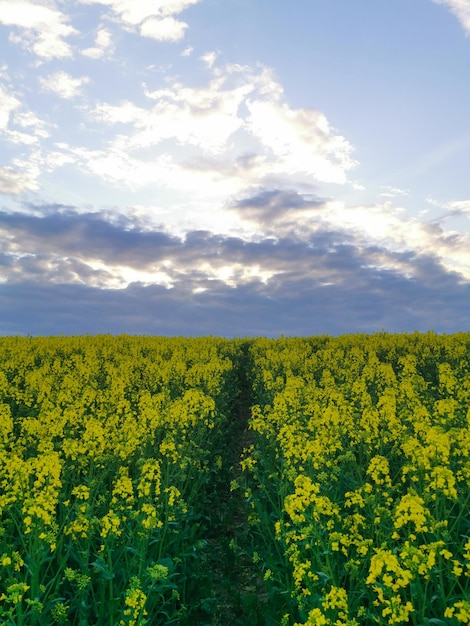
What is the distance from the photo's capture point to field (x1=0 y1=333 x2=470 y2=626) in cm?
618

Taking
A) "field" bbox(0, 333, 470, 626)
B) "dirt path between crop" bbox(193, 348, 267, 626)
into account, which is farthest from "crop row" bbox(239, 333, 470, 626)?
"dirt path between crop" bbox(193, 348, 267, 626)

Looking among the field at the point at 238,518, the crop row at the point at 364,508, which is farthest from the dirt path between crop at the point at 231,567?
the crop row at the point at 364,508

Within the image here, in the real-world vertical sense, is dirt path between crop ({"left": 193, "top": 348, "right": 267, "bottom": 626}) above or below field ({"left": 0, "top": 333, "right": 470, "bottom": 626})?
below

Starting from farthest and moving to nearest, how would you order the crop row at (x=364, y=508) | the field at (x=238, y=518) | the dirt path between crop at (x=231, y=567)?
the dirt path between crop at (x=231, y=567)
the field at (x=238, y=518)
the crop row at (x=364, y=508)

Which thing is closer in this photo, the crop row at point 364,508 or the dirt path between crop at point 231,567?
the crop row at point 364,508

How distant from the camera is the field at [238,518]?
20.3 ft

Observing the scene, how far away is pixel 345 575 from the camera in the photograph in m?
7.46

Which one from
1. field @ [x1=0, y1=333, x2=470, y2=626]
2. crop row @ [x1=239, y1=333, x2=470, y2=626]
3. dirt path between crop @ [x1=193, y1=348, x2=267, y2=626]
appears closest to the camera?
crop row @ [x1=239, y1=333, x2=470, y2=626]

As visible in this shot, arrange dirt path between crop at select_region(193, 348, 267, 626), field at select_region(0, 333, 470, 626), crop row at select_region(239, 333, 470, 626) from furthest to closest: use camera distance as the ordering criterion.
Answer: dirt path between crop at select_region(193, 348, 267, 626)
field at select_region(0, 333, 470, 626)
crop row at select_region(239, 333, 470, 626)

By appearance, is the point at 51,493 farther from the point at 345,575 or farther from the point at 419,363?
the point at 419,363

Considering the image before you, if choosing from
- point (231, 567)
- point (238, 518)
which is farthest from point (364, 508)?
point (238, 518)

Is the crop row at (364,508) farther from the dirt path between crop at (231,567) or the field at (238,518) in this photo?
the dirt path between crop at (231,567)

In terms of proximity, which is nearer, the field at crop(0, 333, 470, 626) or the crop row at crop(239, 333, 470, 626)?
the crop row at crop(239, 333, 470, 626)

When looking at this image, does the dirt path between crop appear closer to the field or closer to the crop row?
the field
